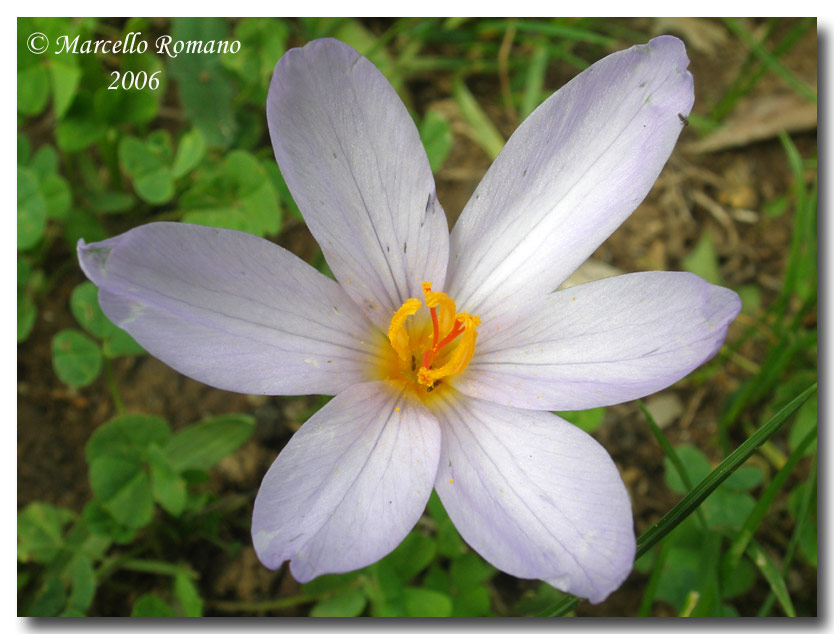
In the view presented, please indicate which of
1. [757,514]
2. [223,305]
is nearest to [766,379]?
[757,514]

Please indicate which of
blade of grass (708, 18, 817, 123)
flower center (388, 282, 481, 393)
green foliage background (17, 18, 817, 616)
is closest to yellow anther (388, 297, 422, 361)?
flower center (388, 282, 481, 393)

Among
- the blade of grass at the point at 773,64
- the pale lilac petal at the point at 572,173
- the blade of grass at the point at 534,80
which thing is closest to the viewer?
the pale lilac petal at the point at 572,173

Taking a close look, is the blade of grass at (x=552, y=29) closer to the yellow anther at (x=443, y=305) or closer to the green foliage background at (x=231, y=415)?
the green foliage background at (x=231, y=415)

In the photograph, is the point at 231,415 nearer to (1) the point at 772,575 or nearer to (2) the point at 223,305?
(2) the point at 223,305

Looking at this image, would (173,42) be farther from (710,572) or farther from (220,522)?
(710,572)

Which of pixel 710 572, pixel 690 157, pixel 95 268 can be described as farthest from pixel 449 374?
pixel 690 157

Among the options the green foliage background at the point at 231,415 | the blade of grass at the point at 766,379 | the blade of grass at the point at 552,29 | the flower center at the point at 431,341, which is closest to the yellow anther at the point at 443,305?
the flower center at the point at 431,341
